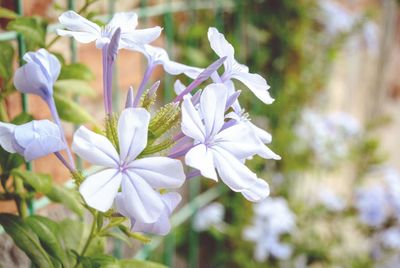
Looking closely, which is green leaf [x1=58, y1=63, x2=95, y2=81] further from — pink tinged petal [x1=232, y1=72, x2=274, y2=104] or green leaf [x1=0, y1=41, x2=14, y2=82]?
pink tinged petal [x1=232, y1=72, x2=274, y2=104]

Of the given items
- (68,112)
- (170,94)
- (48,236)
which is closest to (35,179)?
(48,236)

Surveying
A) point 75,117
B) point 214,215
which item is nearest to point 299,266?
point 214,215

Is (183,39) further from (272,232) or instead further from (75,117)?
(75,117)

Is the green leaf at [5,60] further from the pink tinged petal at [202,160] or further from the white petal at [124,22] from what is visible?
the pink tinged petal at [202,160]

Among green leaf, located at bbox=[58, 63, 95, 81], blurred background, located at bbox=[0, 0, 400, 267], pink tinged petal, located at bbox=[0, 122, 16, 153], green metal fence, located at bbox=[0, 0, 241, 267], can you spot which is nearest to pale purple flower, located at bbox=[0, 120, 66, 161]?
pink tinged petal, located at bbox=[0, 122, 16, 153]

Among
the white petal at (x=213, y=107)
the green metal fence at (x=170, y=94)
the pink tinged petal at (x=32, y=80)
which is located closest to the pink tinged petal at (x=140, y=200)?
the white petal at (x=213, y=107)
